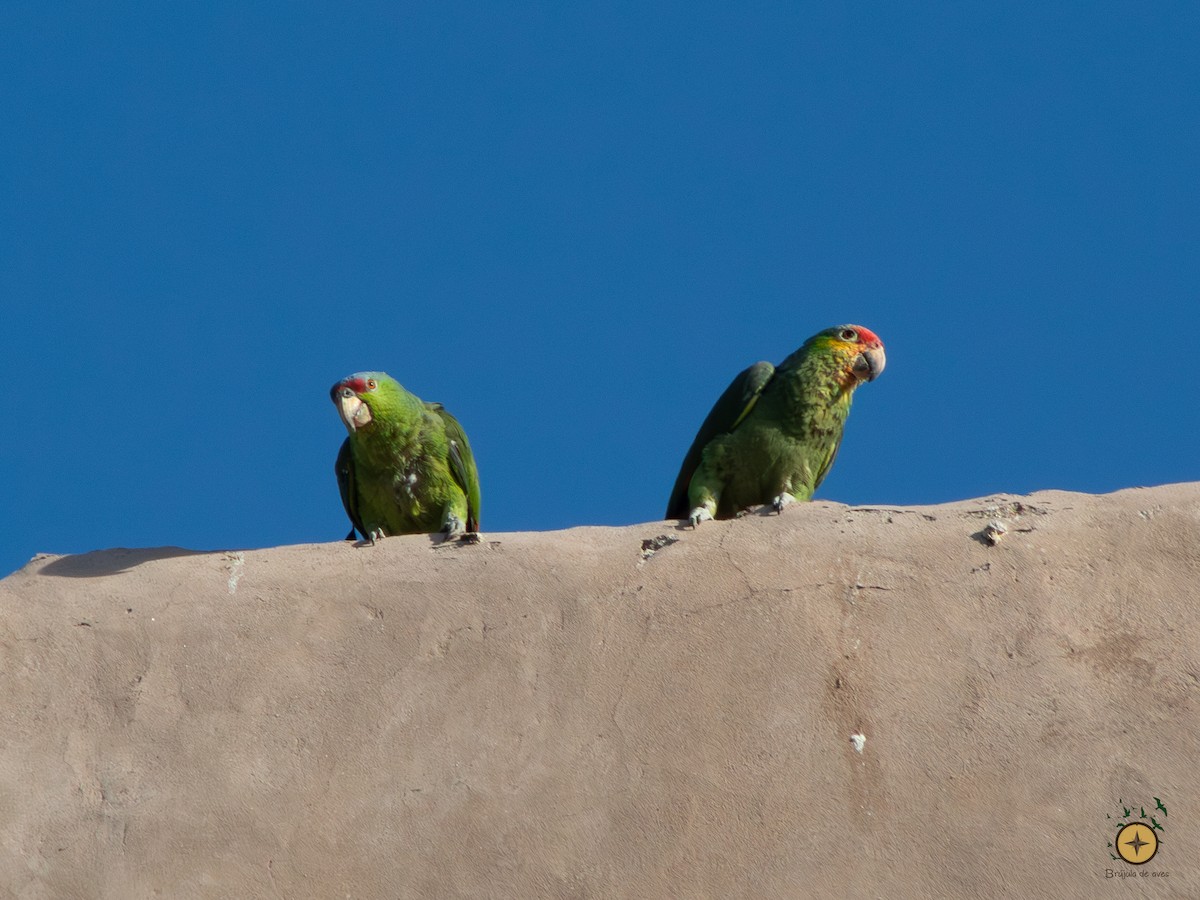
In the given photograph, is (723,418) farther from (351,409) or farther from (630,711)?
(630,711)

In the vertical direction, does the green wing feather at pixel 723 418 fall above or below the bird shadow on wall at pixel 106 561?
above

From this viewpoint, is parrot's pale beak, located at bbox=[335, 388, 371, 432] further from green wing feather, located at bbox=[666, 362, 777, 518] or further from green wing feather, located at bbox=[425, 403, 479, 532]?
green wing feather, located at bbox=[666, 362, 777, 518]

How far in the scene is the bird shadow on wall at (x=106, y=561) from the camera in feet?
22.8

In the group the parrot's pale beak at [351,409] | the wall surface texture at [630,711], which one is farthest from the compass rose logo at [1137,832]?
the parrot's pale beak at [351,409]

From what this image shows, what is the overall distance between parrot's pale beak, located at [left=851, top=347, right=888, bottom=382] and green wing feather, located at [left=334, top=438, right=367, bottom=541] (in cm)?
316

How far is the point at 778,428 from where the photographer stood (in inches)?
336

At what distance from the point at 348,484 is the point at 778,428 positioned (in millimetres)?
2691

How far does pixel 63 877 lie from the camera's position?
5.79 m

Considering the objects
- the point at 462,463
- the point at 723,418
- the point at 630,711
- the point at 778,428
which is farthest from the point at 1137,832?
the point at 462,463

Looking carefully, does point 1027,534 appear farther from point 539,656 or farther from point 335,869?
point 335,869

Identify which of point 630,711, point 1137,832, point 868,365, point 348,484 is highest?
point 868,365

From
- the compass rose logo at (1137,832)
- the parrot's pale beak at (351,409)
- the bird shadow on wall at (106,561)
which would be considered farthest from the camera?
the parrot's pale beak at (351,409)

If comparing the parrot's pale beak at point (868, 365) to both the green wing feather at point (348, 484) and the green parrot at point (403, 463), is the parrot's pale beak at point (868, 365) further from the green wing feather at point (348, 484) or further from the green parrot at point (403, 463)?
the green wing feather at point (348, 484)

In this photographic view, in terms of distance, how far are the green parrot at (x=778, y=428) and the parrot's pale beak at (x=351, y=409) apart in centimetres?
193
